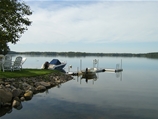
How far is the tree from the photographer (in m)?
16.6

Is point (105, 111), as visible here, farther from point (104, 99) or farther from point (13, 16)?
point (13, 16)

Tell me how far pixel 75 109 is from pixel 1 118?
4.00m

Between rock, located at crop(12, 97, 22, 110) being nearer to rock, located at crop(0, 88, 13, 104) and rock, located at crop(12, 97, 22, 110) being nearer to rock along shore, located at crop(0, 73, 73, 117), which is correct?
rock along shore, located at crop(0, 73, 73, 117)

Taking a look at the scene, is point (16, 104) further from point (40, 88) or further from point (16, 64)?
point (16, 64)

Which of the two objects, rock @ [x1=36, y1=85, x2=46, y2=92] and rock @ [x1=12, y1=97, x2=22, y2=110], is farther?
rock @ [x1=36, y1=85, x2=46, y2=92]

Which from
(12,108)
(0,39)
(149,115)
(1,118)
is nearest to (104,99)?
(149,115)

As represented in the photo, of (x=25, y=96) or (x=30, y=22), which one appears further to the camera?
(x=30, y=22)

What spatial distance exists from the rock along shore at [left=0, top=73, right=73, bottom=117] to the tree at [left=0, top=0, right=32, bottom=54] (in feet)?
13.2

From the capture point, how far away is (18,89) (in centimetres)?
1323

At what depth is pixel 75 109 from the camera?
11625 millimetres

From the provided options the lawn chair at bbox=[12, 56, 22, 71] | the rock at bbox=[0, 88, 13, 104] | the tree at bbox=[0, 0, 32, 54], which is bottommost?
the rock at bbox=[0, 88, 13, 104]

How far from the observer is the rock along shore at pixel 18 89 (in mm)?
11477

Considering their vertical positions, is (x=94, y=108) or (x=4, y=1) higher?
(x=4, y=1)

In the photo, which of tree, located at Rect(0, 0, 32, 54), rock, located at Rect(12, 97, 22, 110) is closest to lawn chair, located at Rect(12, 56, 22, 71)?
tree, located at Rect(0, 0, 32, 54)
